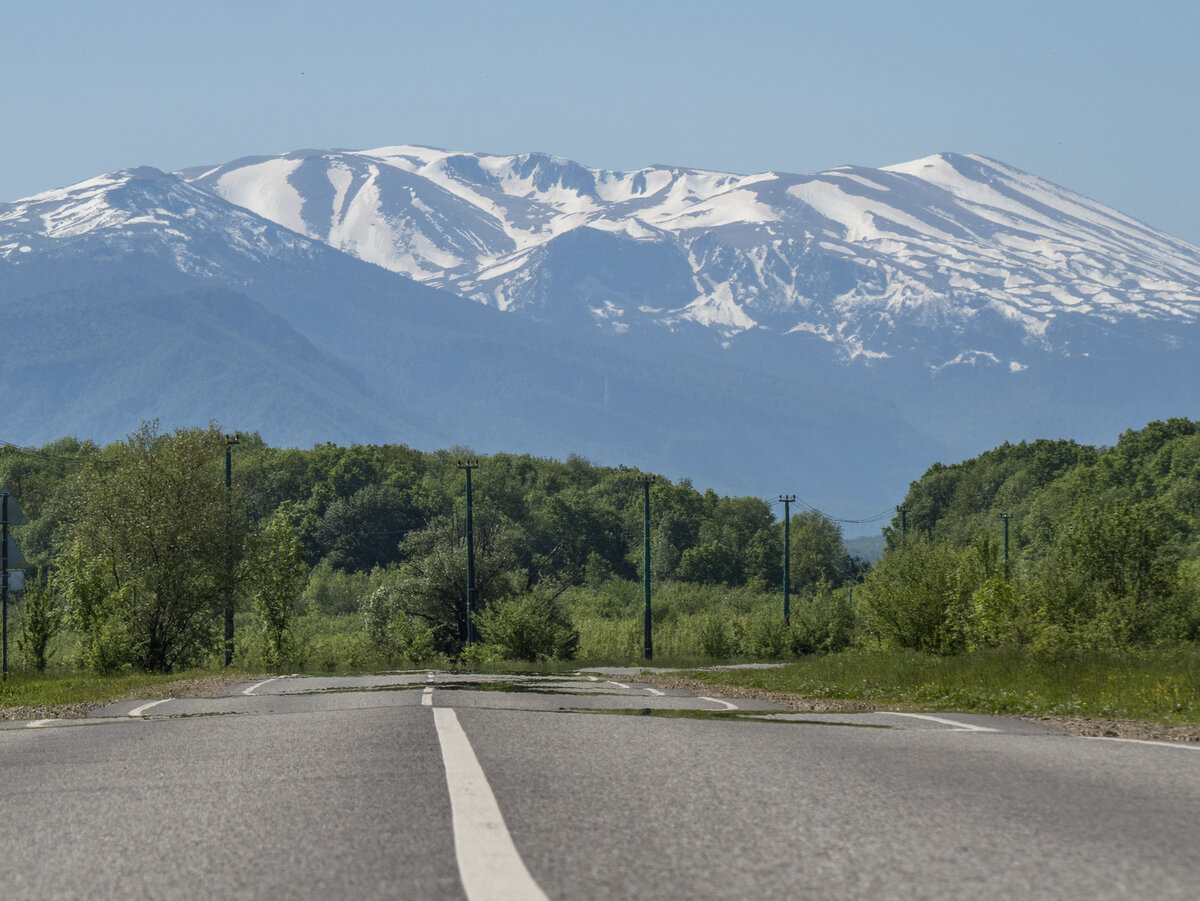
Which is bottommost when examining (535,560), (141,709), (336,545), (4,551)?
(141,709)

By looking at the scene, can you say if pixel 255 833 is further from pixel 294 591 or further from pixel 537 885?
pixel 294 591

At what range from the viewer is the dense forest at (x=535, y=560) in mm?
34750

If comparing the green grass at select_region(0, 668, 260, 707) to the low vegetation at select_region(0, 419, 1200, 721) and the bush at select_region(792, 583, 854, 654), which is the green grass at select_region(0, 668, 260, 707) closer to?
the low vegetation at select_region(0, 419, 1200, 721)

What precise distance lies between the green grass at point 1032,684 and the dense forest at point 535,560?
1.85 meters

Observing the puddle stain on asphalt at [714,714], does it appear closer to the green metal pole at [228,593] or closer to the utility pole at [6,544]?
the utility pole at [6,544]

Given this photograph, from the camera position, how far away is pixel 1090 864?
17.5 feet

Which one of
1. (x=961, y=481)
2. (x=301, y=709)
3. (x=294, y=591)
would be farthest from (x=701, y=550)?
(x=301, y=709)

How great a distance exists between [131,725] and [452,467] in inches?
5263

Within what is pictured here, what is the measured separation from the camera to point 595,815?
657 centimetres

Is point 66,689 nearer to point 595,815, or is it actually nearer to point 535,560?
point 595,815

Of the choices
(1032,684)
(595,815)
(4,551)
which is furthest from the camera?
(4,551)

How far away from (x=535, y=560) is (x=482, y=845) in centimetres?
12696

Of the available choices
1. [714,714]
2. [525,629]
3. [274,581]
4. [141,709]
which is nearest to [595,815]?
[714,714]

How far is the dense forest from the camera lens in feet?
114
